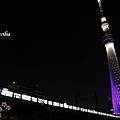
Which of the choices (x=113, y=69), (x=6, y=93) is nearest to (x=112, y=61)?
(x=113, y=69)

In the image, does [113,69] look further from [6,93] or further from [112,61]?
[6,93]

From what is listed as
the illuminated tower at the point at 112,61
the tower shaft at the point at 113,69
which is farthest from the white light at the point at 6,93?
the tower shaft at the point at 113,69

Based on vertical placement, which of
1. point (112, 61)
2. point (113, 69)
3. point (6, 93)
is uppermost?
point (112, 61)

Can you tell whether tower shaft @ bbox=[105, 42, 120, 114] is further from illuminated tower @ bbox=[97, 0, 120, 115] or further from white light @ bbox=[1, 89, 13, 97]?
white light @ bbox=[1, 89, 13, 97]

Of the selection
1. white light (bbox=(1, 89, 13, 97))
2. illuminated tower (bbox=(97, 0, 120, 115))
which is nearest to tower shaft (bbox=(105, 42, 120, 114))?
illuminated tower (bbox=(97, 0, 120, 115))

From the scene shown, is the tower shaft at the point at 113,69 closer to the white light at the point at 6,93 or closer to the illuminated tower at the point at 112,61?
the illuminated tower at the point at 112,61

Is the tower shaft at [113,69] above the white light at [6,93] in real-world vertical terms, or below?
above

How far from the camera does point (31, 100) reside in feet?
77.9

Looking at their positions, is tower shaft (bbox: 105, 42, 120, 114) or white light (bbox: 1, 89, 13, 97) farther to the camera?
tower shaft (bbox: 105, 42, 120, 114)

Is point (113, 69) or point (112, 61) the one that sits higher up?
point (112, 61)

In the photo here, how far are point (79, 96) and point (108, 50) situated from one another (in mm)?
39451

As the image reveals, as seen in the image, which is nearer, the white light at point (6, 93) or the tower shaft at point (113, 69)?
the white light at point (6, 93)

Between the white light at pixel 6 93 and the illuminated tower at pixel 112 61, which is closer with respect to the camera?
the white light at pixel 6 93

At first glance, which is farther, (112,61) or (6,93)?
(112,61)
